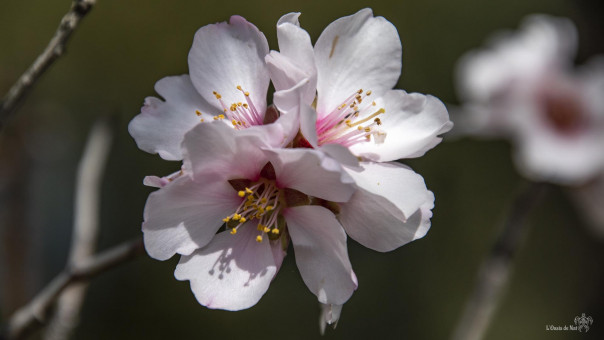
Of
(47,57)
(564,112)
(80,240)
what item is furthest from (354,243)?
(47,57)

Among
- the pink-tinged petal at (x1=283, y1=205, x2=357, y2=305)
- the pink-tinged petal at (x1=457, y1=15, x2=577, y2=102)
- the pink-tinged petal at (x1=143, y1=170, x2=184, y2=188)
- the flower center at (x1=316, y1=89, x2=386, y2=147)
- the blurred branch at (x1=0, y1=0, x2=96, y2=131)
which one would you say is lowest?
the pink-tinged petal at (x1=457, y1=15, x2=577, y2=102)

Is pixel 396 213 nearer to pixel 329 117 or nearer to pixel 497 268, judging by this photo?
pixel 329 117

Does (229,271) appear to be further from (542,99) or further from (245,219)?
(542,99)

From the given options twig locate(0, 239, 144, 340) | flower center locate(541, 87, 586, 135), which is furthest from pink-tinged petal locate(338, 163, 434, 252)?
flower center locate(541, 87, 586, 135)

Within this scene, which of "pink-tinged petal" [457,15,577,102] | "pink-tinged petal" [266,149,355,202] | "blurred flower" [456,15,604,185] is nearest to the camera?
"pink-tinged petal" [266,149,355,202]

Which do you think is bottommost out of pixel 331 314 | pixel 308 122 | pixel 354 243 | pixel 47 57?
pixel 354 243

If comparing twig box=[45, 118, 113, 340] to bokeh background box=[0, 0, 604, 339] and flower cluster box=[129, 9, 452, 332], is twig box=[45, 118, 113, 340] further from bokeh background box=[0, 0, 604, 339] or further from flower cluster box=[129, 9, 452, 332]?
bokeh background box=[0, 0, 604, 339]

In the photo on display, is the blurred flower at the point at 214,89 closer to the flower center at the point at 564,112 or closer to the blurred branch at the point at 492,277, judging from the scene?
the blurred branch at the point at 492,277

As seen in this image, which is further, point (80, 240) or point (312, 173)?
point (80, 240)
